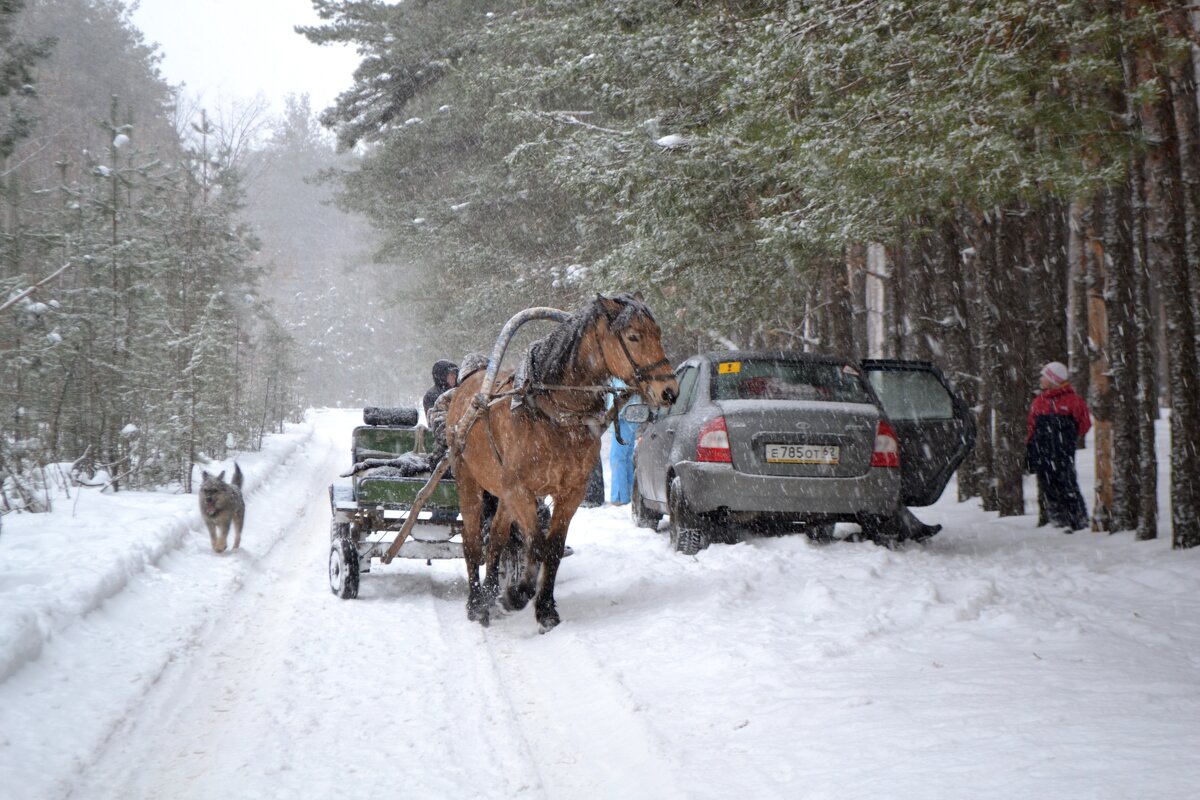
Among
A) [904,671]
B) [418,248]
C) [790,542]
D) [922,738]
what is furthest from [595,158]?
[418,248]

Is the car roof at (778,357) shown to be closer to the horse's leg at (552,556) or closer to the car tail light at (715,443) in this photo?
the car tail light at (715,443)

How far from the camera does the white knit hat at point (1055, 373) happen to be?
10.1 metres

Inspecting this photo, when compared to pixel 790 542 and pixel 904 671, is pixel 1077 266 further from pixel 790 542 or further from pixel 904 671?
pixel 904 671

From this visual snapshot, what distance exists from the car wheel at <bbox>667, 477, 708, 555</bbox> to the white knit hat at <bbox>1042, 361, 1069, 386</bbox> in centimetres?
477

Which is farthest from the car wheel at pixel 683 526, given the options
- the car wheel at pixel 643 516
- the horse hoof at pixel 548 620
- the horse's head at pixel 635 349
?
the horse's head at pixel 635 349

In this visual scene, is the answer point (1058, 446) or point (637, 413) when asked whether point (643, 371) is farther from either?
point (1058, 446)

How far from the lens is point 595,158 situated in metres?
12.1

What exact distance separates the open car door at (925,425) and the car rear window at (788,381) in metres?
0.77

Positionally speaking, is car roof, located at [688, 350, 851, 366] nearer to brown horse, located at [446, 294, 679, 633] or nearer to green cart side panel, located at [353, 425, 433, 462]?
brown horse, located at [446, 294, 679, 633]

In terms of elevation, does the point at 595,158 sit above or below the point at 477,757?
above

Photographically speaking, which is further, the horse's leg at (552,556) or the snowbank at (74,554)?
the horse's leg at (552,556)

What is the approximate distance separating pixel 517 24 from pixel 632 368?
14.2 meters

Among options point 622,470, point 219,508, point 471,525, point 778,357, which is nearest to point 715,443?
point 778,357

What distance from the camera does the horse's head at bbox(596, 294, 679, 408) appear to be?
210 inches
